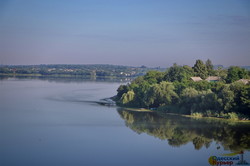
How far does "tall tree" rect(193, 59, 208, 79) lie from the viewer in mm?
38656

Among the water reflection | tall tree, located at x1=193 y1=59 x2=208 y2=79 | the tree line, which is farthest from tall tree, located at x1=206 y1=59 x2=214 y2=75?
the tree line

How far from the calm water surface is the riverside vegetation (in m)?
1.44

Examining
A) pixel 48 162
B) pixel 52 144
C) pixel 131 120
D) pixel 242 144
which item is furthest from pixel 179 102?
pixel 48 162

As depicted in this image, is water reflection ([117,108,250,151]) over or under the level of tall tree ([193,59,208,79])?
under

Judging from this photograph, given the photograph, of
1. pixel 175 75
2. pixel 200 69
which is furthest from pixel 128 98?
pixel 200 69

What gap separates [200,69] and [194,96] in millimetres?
15686

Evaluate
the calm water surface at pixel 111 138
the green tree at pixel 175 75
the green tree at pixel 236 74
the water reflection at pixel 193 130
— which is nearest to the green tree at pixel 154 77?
the green tree at pixel 175 75

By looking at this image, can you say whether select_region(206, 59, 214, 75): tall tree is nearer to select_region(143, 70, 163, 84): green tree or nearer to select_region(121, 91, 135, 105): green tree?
select_region(143, 70, 163, 84): green tree

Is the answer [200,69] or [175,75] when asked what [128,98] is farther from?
[200,69]

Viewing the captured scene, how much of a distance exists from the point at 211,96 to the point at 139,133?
6.60 meters

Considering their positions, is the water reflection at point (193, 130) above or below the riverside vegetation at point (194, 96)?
below

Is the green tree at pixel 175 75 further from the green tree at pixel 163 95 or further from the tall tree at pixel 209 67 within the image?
the tall tree at pixel 209 67

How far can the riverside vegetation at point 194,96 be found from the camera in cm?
2150

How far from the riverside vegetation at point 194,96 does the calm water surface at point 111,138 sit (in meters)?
1.44
